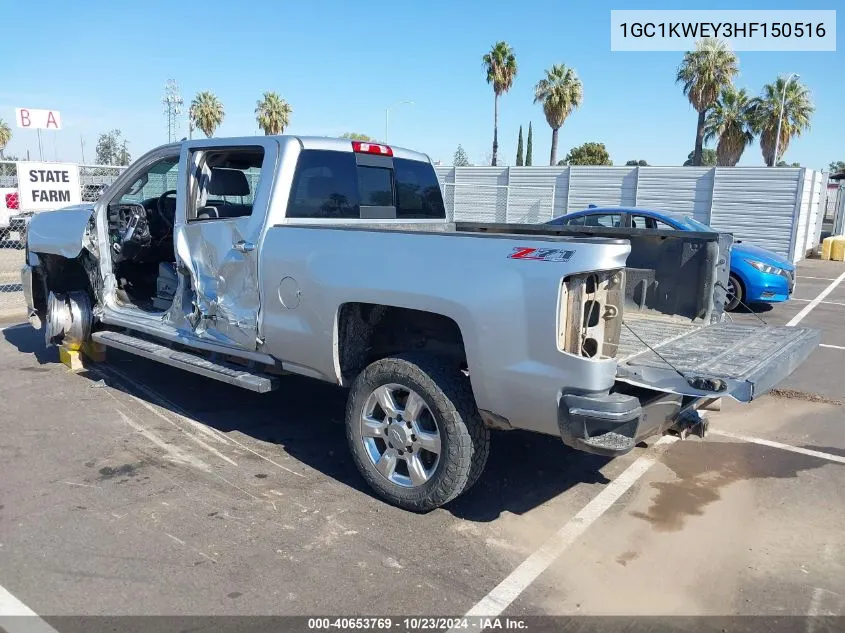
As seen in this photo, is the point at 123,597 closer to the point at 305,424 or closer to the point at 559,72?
the point at 305,424

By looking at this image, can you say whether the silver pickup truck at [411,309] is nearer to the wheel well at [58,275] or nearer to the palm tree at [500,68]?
the wheel well at [58,275]

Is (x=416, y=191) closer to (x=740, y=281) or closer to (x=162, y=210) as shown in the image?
(x=162, y=210)

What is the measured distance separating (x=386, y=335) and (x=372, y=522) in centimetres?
117

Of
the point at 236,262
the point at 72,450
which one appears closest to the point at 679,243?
the point at 236,262

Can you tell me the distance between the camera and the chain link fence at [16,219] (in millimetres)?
10328

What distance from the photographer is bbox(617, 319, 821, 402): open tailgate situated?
3.29 m

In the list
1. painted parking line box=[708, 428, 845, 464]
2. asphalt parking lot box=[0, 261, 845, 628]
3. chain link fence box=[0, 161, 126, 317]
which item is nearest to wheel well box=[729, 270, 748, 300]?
asphalt parking lot box=[0, 261, 845, 628]

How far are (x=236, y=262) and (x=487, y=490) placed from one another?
7.47 feet

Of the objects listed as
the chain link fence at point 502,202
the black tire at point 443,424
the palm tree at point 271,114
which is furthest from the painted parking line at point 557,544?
the palm tree at point 271,114

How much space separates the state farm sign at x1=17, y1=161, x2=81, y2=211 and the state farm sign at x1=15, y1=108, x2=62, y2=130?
107 cm

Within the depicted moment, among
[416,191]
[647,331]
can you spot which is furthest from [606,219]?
[647,331]

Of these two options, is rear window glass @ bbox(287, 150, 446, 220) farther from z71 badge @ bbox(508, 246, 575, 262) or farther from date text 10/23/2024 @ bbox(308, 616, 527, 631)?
date text 10/23/2024 @ bbox(308, 616, 527, 631)

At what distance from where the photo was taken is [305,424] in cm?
546

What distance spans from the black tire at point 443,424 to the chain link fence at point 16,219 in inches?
170
